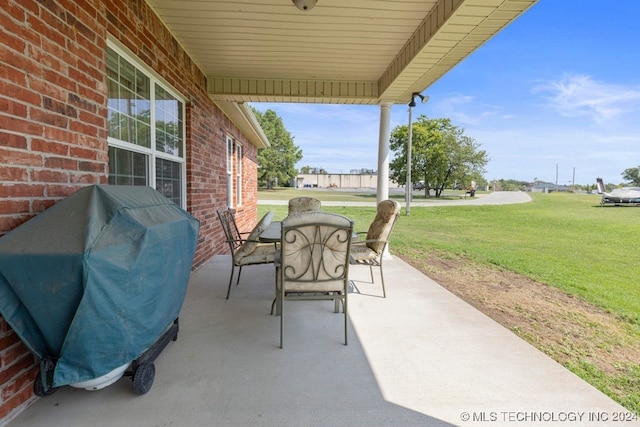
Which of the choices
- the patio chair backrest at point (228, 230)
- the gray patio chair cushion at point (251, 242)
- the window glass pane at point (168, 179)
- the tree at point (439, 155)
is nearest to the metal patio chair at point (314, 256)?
the gray patio chair cushion at point (251, 242)

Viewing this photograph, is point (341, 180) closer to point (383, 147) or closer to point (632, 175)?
point (632, 175)

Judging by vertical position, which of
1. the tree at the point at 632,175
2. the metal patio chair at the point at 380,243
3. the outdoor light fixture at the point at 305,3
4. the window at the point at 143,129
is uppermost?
the tree at the point at 632,175

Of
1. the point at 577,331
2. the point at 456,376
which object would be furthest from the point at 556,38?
the point at 456,376

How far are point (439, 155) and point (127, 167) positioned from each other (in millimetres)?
28456

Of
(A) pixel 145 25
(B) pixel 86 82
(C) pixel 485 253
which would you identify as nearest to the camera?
(B) pixel 86 82

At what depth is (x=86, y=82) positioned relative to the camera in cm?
199

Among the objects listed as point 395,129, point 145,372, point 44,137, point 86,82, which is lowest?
point 145,372

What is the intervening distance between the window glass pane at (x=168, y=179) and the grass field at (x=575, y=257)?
379 centimetres

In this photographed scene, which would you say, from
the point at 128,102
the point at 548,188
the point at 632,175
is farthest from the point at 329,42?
the point at 632,175

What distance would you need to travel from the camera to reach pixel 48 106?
5.50 ft

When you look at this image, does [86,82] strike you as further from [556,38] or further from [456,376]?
[556,38]

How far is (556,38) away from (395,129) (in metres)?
22.6

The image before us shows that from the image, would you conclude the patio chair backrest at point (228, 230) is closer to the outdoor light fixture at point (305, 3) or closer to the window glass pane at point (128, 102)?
the window glass pane at point (128, 102)

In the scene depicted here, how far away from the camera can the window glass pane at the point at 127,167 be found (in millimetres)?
2537
